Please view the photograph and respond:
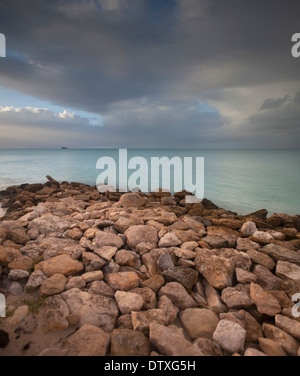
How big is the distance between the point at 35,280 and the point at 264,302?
346 centimetres

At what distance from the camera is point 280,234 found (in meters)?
5.34

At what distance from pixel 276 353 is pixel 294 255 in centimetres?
233

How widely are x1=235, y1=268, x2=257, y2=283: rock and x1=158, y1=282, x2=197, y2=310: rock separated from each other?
0.96 meters

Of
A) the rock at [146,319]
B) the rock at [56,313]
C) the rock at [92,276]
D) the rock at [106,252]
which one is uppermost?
the rock at [106,252]

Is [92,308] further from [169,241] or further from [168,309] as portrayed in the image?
[169,241]

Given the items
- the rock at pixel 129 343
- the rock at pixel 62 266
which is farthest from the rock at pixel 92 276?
the rock at pixel 129 343

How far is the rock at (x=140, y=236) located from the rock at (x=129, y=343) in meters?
1.87

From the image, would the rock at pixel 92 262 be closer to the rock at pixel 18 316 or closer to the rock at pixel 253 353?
the rock at pixel 18 316

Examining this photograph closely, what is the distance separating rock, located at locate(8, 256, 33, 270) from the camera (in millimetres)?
3615

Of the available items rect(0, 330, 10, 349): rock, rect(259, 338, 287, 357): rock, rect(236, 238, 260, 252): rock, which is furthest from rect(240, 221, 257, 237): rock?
rect(0, 330, 10, 349): rock

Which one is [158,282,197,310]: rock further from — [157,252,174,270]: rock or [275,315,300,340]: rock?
[275,315,300,340]: rock

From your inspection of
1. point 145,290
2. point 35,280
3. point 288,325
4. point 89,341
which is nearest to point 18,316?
point 35,280

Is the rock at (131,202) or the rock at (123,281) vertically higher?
the rock at (131,202)

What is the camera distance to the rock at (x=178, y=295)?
10.5ft
